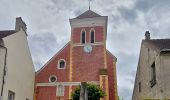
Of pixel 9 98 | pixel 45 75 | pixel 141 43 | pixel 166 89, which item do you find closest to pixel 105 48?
pixel 45 75

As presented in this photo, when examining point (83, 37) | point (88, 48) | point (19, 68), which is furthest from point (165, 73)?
point (83, 37)

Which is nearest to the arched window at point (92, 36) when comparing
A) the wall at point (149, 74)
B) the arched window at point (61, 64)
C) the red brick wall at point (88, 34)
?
the red brick wall at point (88, 34)

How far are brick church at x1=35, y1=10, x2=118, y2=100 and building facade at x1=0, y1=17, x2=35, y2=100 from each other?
6.30 ft

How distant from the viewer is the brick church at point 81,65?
33219mm

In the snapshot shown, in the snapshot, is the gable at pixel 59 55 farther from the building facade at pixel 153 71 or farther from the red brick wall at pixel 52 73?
the building facade at pixel 153 71

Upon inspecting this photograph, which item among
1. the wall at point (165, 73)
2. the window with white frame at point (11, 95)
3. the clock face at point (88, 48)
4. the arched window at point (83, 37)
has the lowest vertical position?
the window with white frame at point (11, 95)

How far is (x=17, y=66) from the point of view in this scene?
91.1ft

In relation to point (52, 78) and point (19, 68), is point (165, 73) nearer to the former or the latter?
point (19, 68)

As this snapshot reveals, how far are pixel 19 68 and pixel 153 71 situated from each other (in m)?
11.3

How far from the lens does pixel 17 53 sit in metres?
28.0

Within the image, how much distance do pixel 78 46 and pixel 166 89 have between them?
16.5m

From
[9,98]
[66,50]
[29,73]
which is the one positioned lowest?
[9,98]

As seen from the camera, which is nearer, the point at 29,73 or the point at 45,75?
the point at 29,73

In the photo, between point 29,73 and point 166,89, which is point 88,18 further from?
point 166,89
